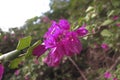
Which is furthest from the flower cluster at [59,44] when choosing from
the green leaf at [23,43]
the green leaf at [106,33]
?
the green leaf at [106,33]

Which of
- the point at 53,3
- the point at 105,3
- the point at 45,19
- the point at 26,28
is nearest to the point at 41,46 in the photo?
the point at 105,3

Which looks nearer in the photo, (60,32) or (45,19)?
(60,32)

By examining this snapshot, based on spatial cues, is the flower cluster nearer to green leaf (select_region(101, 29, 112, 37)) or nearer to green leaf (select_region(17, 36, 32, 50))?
green leaf (select_region(17, 36, 32, 50))

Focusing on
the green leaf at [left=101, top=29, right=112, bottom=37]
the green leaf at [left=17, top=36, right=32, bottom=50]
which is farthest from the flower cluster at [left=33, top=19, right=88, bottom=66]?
the green leaf at [left=101, top=29, right=112, bottom=37]

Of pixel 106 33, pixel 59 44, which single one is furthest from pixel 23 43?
pixel 106 33

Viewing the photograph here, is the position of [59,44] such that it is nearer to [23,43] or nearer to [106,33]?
[23,43]

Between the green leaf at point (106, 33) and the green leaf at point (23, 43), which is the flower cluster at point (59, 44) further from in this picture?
the green leaf at point (106, 33)

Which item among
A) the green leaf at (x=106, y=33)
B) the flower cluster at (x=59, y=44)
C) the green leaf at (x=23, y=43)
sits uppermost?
the green leaf at (x=23, y=43)

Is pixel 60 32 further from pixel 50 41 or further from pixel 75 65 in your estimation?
pixel 75 65
